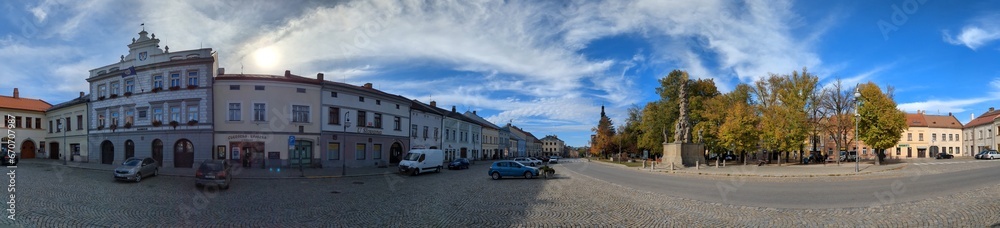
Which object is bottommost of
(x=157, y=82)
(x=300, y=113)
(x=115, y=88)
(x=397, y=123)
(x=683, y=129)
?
(x=683, y=129)

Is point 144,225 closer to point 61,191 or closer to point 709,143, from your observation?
point 61,191

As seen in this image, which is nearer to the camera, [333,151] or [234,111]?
[234,111]

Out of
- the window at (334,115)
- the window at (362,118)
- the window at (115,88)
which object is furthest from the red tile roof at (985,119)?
the window at (115,88)

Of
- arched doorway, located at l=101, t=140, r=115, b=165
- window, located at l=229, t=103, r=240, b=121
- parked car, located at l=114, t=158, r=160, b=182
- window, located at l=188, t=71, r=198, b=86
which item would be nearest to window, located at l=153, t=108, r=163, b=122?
window, located at l=188, t=71, r=198, b=86

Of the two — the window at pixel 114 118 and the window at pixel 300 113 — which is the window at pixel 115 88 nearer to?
the window at pixel 114 118

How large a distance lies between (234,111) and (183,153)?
4.92 metres

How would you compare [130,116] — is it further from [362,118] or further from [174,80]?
[362,118]

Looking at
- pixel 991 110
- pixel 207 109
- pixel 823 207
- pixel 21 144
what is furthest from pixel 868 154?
pixel 21 144

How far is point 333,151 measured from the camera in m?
36.5

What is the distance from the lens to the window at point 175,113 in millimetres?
33094

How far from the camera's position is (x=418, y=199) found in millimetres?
15117

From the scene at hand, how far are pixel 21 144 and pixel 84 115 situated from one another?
14139mm

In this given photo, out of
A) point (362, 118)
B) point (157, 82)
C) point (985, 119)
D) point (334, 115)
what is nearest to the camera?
point (157, 82)

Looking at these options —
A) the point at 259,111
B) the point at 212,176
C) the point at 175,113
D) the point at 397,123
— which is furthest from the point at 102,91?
the point at 212,176
